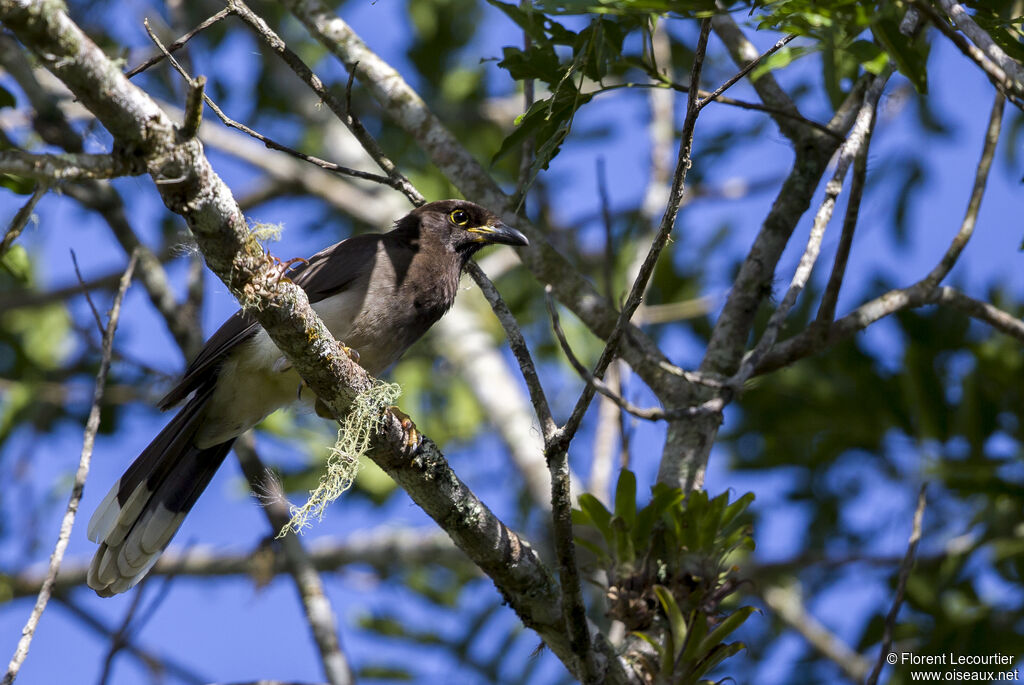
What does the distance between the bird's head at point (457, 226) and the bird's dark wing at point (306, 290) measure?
0.27 meters

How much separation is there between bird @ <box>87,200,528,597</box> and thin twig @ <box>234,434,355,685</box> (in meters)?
0.37

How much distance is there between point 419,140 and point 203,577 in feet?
13.3

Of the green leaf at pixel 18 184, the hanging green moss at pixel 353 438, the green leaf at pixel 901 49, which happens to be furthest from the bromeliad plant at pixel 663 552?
the green leaf at pixel 18 184

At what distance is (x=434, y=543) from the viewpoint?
672cm

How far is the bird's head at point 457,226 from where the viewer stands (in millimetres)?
4891

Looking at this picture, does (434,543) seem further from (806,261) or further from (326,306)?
(806,261)

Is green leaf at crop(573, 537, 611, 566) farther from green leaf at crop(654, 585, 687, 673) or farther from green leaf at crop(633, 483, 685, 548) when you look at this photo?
green leaf at crop(654, 585, 687, 673)

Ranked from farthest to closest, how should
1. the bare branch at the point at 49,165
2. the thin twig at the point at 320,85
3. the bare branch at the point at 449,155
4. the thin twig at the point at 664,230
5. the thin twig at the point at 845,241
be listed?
1. the bare branch at the point at 449,155
2. the thin twig at the point at 845,241
3. the thin twig at the point at 320,85
4. the thin twig at the point at 664,230
5. the bare branch at the point at 49,165

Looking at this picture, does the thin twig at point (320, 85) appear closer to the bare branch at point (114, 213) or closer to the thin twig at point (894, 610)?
the bare branch at point (114, 213)

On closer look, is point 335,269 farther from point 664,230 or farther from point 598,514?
point 664,230

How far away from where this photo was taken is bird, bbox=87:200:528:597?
4293 mm

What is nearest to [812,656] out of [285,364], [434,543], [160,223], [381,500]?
[434,543]

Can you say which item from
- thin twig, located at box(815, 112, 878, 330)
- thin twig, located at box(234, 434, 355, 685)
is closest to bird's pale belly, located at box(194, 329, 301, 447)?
thin twig, located at box(234, 434, 355, 685)

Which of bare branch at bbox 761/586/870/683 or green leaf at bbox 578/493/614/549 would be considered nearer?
green leaf at bbox 578/493/614/549
